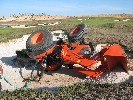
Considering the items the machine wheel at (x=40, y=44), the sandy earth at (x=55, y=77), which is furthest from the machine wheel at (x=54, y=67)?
the machine wheel at (x=40, y=44)

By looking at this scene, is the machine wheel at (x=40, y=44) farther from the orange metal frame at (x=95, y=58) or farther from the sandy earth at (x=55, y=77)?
the sandy earth at (x=55, y=77)

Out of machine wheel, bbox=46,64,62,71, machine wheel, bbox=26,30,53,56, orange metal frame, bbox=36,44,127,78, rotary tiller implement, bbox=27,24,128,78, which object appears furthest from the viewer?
machine wheel, bbox=46,64,62,71

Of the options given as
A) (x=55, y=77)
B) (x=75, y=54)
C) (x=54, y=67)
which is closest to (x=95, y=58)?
(x=75, y=54)

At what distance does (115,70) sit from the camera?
40.0 feet

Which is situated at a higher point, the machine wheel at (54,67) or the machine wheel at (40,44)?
the machine wheel at (40,44)

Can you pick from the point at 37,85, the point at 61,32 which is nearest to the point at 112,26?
the point at 61,32

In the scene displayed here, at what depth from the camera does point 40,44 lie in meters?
13.2

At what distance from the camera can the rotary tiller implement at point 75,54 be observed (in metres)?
11.9

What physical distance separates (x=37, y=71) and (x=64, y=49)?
1453 millimetres

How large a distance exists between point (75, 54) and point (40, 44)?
144 centimetres

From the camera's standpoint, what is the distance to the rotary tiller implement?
470 inches

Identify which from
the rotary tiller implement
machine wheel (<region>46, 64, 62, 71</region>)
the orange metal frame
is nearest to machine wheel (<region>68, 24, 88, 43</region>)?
the rotary tiller implement

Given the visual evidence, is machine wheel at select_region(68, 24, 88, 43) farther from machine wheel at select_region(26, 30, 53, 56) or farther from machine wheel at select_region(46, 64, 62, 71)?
machine wheel at select_region(46, 64, 62, 71)

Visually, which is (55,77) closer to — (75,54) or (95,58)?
(75,54)
